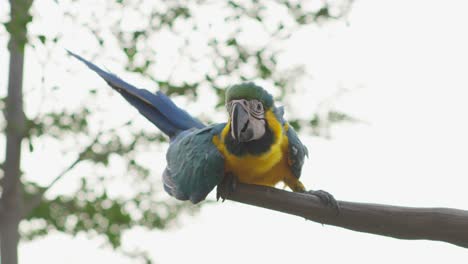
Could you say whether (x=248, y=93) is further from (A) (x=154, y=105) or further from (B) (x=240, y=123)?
(A) (x=154, y=105)

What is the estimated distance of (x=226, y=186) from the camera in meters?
1.05

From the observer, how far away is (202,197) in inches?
42.1

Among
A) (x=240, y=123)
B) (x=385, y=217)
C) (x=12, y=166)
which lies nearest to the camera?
(x=385, y=217)

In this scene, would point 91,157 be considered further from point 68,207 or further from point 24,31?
point 24,31

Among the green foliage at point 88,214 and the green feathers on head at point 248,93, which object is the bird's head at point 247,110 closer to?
the green feathers on head at point 248,93

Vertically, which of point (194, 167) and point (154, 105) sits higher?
point (154, 105)

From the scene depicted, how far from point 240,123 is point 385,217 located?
25cm

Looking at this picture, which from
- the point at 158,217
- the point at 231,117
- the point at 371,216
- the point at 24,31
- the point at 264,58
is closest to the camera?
the point at 371,216

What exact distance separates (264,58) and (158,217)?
86cm

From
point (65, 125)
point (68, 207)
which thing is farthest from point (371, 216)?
point (68, 207)

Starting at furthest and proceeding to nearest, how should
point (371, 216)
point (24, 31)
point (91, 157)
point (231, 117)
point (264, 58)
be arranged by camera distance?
point (91, 157) < point (264, 58) < point (24, 31) < point (231, 117) < point (371, 216)

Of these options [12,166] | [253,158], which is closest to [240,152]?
[253,158]

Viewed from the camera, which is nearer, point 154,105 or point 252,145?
point 252,145

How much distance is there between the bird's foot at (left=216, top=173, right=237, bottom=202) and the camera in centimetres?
102
